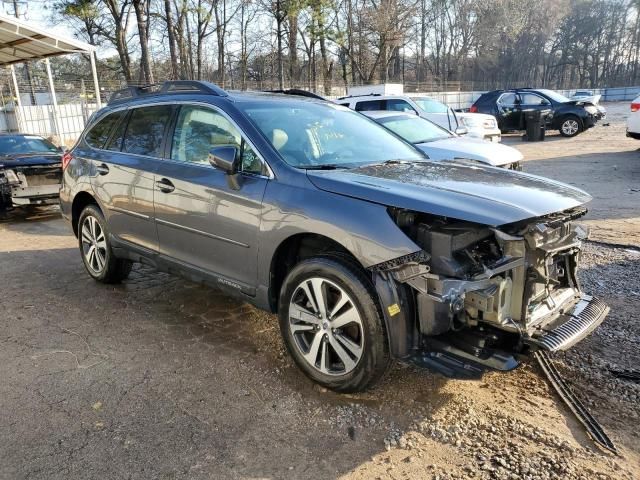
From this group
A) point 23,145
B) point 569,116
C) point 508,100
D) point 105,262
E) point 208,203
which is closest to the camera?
point 208,203

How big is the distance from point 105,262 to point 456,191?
3679mm

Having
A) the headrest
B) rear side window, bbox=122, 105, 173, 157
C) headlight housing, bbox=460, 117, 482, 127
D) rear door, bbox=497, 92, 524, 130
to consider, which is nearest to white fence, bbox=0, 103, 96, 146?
headlight housing, bbox=460, 117, 482, 127

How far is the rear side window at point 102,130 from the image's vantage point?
5.00 metres

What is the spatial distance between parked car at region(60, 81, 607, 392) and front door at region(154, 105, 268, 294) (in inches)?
0.5

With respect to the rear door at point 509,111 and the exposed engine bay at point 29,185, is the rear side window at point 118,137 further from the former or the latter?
the rear door at point 509,111

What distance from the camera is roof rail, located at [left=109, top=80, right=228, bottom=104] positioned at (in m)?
4.02

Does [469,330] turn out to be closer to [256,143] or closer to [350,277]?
[350,277]

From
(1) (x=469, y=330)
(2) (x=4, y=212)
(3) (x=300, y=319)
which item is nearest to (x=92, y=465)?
(3) (x=300, y=319)

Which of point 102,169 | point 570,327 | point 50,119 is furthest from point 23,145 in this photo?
point 50,119

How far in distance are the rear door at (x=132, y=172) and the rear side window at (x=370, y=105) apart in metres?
8.45

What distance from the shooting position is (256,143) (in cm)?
349

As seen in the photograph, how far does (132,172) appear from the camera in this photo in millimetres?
4449

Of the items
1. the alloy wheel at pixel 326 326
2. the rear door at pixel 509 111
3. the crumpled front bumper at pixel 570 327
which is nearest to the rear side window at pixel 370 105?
the rear door at pixel 509 111

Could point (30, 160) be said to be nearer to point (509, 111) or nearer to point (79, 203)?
point (79, 203)
